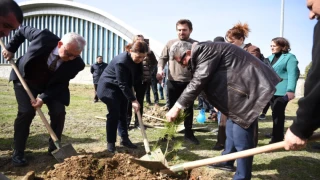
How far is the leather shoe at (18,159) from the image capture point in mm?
3604

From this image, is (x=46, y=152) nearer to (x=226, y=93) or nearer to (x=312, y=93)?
(x=226, y=93)

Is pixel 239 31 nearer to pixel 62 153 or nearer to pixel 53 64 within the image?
pixel 53 64

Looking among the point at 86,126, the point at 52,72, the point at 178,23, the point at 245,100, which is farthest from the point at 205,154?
the point at 86,126

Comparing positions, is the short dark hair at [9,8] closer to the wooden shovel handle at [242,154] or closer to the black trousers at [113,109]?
the wooden shovel handle at [242,154]

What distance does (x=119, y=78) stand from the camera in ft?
13.1

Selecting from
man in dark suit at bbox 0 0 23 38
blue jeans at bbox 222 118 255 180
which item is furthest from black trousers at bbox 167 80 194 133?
man in dark suit at bbox 0 0 23 38

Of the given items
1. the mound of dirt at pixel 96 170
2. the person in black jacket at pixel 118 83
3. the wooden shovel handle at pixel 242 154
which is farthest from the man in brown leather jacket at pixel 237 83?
the person in black jacket at pixel 118 83

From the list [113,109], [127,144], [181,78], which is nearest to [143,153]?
[127,144]

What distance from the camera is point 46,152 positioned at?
13.7 ft

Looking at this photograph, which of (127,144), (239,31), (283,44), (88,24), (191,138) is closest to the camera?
(239,31)

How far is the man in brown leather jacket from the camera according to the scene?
8.85ft

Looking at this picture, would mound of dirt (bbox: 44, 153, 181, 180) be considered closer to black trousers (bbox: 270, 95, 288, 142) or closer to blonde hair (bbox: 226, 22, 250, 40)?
blonde hair (bbox: 226, 22, 250, 40)

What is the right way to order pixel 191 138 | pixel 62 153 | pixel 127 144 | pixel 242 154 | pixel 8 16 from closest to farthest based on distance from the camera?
1. pixel 8 16
2. pixel 242 154
3. pixel 62 153
4. pixel 127 144
5. pixel 191 138

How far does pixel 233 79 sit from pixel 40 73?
2.55 meters
